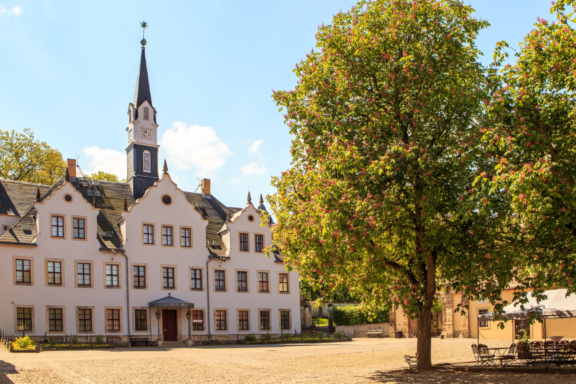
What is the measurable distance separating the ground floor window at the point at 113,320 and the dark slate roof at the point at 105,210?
12.7 feet

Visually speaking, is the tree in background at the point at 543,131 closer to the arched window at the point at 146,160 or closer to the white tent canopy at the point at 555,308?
the white tent canopy at the point at 555,308

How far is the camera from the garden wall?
46.5 meters

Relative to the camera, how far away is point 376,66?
58.0ft

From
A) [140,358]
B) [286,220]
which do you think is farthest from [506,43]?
[140,358]

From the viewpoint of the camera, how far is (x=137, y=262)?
38.0m

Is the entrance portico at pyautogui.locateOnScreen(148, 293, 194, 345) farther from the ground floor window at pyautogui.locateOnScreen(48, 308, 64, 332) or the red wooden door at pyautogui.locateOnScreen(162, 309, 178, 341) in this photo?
the ground floor window at pyautogui.locateOnScreen(48, 308, 64, 332)

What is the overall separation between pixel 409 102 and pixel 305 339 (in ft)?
85.8

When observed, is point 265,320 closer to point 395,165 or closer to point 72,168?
point 72,168

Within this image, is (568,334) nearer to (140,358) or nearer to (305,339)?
(305,339)

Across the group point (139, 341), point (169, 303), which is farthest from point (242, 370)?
point (169, 303)

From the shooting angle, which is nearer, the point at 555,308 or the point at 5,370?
the point at 5,370

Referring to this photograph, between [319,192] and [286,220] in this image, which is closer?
[319,192]

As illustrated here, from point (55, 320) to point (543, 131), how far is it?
2914 cm

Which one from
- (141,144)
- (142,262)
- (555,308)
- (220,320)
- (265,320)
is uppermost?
(141,144)
